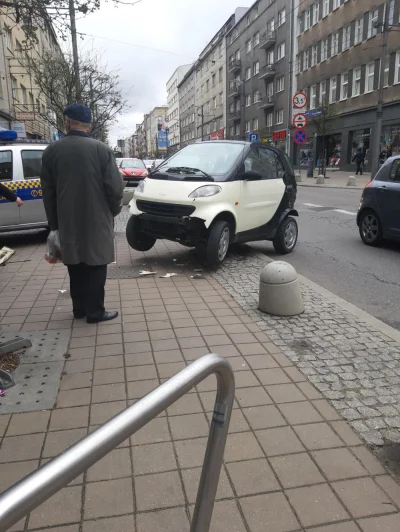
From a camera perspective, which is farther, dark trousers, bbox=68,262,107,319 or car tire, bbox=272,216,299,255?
car tire, bbox=272,216,299,255

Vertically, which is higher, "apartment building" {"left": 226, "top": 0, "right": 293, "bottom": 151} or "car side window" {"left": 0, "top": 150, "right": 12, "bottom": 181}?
"apartment building" {"left": 226, "top": 0, "right": 293, "bottom": 151}

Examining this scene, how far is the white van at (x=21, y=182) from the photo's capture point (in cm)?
874

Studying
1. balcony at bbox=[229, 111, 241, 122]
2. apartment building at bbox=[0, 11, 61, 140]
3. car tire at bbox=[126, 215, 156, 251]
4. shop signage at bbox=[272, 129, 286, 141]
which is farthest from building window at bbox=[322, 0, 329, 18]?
car tire at bbox=[126, 215, 156, 251]

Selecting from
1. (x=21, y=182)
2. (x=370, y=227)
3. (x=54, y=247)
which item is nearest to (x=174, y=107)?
(x=21, y=182)

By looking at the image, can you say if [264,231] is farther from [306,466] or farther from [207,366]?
[207,366]

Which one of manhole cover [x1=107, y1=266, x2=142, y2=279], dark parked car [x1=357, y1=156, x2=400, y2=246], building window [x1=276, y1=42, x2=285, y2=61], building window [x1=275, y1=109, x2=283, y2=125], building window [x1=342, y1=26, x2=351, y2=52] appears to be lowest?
manhole cover [x1=107, y1=266, x2=142, y2=279]

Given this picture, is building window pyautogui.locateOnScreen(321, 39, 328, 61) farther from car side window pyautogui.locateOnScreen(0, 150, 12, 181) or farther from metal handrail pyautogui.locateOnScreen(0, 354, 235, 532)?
metal handrail pyautogui.locateOnScreen(0, 354, 235, 532)

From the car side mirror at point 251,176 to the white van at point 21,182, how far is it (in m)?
4.15

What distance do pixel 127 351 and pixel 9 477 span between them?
5.31 feet

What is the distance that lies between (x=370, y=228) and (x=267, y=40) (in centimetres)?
4421

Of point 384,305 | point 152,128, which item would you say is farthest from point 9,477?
point 152,128

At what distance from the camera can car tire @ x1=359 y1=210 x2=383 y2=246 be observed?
8.78 meters

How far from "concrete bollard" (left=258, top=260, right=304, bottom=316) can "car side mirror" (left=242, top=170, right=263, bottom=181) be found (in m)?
2.42

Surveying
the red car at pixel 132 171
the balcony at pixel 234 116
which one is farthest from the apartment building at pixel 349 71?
the balcony at pixel 234 116
